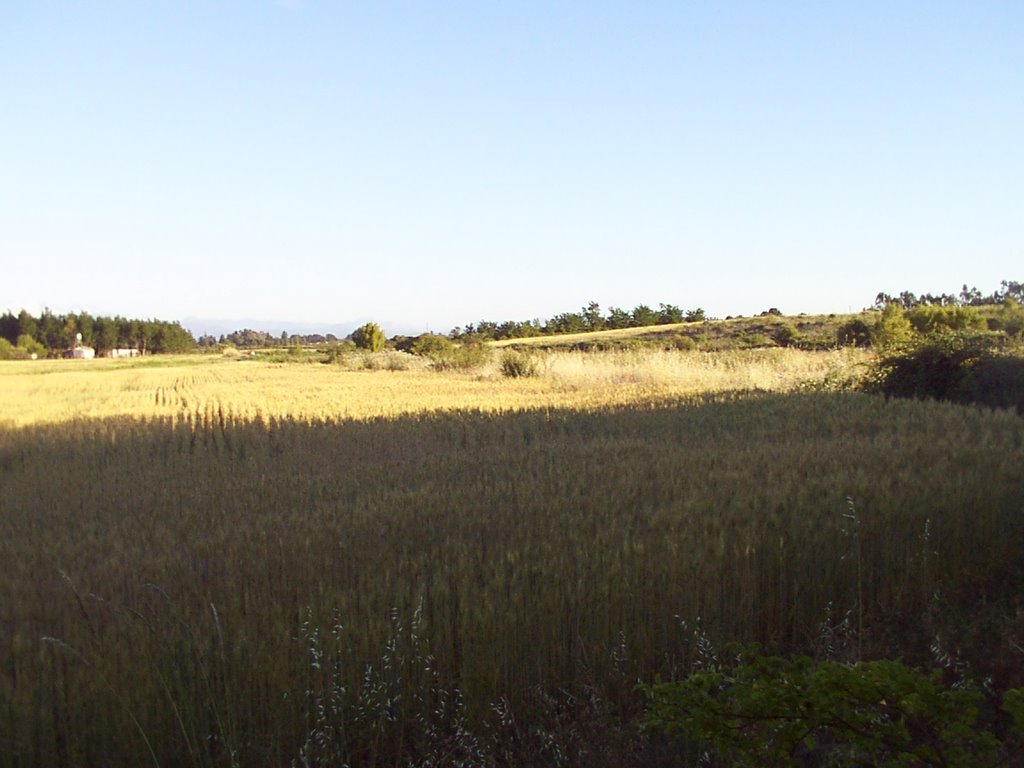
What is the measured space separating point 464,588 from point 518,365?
99.2ft

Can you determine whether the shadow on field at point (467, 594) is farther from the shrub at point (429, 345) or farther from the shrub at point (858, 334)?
the shrub at point (429, 345)

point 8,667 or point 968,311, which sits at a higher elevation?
point 968,311

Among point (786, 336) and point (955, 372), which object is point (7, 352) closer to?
point (786, 336)

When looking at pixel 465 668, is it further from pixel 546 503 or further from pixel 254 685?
pixel 546 503

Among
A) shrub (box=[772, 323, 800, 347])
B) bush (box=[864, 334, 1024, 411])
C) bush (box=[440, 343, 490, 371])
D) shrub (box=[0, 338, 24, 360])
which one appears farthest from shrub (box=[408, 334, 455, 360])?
shrub (box=[0, 338, 24, 360])

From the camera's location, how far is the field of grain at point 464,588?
10.3 ft

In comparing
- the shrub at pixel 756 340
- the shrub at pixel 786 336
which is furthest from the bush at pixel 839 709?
the shrub at pixel 786 336

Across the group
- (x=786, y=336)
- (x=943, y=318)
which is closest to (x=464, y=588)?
(x=943, y=318)

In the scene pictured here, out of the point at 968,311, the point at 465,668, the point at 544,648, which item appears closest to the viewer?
the point at 465,668

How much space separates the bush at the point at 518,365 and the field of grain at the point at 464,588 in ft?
79.4

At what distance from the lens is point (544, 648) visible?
12.0ft

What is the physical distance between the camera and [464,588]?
3.80 metres

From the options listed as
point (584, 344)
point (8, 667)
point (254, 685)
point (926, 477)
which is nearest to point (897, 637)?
point (926, 477)

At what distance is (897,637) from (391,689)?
3023 millimetres
